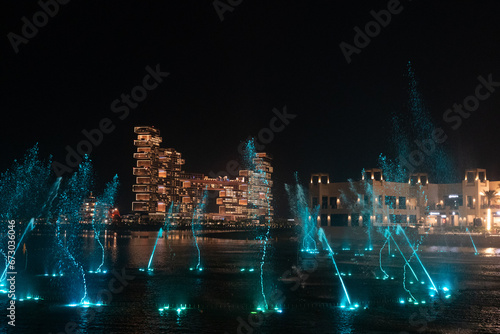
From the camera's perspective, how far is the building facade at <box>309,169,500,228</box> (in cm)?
7494

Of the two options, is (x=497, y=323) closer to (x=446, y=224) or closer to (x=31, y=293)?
(x=31, y=293)

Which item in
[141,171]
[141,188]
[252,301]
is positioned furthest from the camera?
[141,188]

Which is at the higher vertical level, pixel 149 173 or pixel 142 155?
pixel 142 155

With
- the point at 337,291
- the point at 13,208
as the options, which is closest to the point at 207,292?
the point at 337,291

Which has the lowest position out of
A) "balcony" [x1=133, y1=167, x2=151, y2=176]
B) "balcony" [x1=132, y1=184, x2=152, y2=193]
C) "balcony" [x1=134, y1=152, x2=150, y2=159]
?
"balcony" [x1=132, y1=184, x2=152, y2=193]

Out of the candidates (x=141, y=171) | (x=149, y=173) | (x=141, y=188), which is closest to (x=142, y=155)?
(x=141, y=171)

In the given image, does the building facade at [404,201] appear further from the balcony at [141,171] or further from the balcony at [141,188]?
the balcony at [141,188]

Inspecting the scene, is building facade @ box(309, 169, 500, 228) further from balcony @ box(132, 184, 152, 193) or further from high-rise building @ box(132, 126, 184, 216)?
Result: balcony @ box(132, 184, 152, 193)

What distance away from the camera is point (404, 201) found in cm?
7925

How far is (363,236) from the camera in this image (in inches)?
2611

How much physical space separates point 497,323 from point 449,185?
237ft

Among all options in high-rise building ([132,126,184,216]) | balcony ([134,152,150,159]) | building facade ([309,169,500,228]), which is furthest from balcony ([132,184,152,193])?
building facade ([309,169,500,228])

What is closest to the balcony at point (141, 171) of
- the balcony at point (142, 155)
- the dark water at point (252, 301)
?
the balcony at point (142, 155)

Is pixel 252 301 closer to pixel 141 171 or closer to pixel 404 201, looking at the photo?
pixel 404 201
